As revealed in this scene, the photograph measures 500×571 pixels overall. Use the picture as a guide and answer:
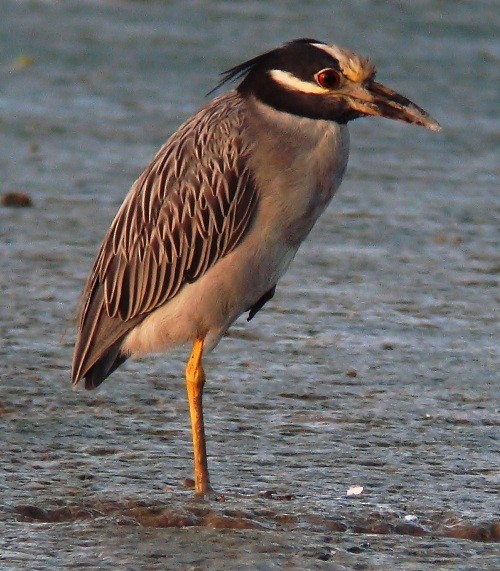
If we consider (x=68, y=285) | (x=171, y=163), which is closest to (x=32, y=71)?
(x=68, y=285)

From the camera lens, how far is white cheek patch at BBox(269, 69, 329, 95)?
237 inches

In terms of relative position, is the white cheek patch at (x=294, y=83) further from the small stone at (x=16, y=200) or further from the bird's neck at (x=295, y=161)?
the small stone at (x=16, y=200)

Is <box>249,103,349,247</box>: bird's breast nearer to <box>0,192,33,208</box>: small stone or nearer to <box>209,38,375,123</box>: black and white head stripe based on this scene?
<box>209,38,375,123</box>: black and white head stripe

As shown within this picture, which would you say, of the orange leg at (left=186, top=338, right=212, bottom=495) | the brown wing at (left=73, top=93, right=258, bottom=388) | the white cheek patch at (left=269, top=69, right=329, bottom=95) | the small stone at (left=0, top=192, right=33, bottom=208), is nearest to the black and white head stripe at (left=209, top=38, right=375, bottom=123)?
the white cheek patch at (left=269, top=69, right=329, bottom=95)

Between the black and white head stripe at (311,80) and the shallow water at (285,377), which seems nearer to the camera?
the shallow water at (285,377)

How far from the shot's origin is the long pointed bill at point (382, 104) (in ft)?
19.7

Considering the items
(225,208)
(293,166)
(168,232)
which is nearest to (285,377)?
(168,232)

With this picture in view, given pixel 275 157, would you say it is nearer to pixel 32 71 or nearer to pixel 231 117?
pixel 231 117

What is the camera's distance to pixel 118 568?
492cm

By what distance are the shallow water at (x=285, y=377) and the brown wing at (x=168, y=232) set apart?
1.54ft

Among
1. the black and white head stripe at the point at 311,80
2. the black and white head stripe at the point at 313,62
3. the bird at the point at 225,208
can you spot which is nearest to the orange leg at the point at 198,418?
the bird at the point at 225,208

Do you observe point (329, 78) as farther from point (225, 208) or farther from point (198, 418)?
point (198, 418)

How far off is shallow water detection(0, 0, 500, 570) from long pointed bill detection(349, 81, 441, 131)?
133cm

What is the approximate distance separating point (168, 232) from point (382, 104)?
1024 mm
